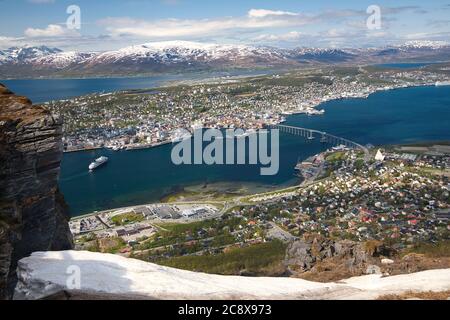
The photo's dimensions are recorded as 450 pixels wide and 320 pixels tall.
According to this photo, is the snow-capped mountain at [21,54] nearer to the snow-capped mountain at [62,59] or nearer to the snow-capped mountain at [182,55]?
the snow-capped mountain at [62,59]

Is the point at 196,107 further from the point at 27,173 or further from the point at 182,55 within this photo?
the point at 182,55

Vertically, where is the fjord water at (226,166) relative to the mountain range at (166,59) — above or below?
below

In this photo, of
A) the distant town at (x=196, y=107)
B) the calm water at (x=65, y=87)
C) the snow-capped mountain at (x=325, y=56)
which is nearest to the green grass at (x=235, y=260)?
the distant town at (x=196, y=107)

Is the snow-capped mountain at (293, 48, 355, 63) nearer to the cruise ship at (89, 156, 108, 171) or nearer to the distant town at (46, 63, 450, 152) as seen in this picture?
the distant town at (46, 63, 450, 152)

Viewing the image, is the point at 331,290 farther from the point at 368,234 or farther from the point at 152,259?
the point at 368,234

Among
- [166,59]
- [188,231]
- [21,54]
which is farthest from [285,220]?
[21,54]
